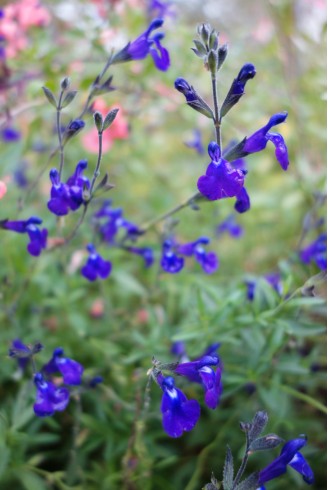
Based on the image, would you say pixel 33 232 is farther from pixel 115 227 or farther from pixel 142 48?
pixel 142 48

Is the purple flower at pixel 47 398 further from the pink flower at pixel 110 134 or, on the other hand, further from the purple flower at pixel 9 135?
the pink flower at pixel 110 134

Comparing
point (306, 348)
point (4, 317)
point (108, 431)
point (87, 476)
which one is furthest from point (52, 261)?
point (306, 348)

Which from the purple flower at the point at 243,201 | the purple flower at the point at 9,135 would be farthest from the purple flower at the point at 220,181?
the purple flower at the point at 9,135

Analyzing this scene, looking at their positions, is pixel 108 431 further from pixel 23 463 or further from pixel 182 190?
pixel 182 190

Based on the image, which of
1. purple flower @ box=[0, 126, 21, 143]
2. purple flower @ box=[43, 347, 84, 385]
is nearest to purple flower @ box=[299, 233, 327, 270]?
purple flower @ box=[43, 347, 84, 385]

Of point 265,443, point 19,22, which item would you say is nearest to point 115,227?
point 265,443

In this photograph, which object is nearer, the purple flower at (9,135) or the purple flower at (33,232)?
the purple flower at (33,232)

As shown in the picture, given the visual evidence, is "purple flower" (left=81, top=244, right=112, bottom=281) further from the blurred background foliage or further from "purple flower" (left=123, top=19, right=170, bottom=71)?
"purple flower" (left=123, top=19, right=170, bottom=71)
